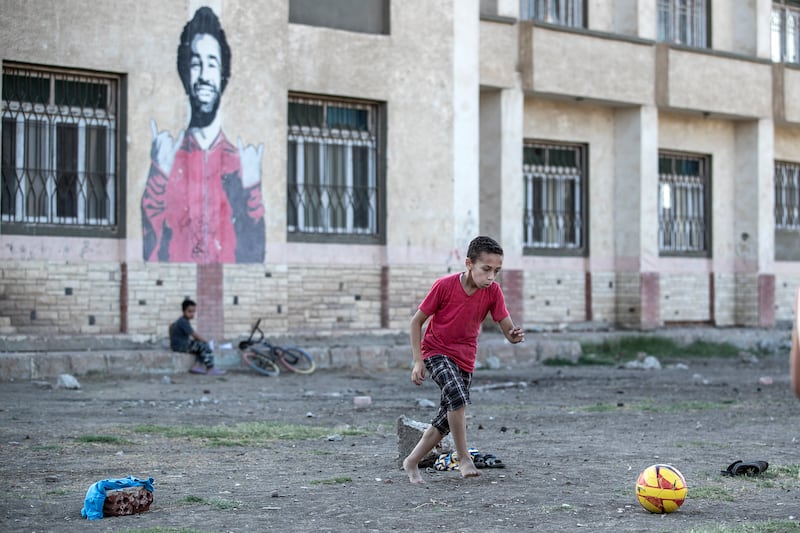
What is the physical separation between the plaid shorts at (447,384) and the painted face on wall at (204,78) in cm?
1040

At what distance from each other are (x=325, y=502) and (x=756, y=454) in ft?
12.4

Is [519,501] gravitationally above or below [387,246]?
below

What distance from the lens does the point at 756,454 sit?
9.00 metres

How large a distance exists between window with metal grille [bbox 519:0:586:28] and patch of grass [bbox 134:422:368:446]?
44.2ft

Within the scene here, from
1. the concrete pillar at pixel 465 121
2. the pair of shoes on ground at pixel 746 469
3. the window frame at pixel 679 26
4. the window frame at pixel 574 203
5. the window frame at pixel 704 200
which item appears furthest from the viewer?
the window frame at pixel 704 200

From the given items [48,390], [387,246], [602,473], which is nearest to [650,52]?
[387,246]

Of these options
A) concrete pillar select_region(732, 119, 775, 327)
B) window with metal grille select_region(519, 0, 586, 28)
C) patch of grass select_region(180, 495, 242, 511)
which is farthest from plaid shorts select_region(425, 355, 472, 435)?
concrete pillar select_region(732, 119, 775, 327)

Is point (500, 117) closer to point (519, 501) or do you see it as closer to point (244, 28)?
point (244, 28)

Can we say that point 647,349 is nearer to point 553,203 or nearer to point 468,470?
point 553,203

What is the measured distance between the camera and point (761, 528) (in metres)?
6.08

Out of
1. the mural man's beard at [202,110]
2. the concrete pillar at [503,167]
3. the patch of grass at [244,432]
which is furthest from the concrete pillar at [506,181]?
the patch of grass at [244,432]

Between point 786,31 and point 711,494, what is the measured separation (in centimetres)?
2192

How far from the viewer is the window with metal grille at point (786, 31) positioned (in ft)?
87.4

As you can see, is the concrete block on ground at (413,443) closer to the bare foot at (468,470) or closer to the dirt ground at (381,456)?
the dirt ground at (381,456)
